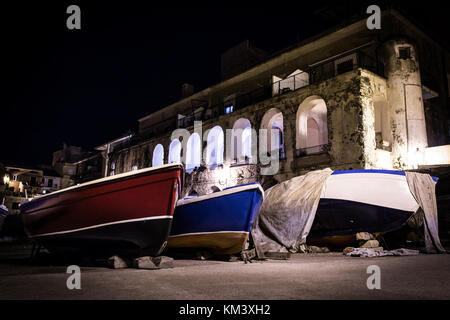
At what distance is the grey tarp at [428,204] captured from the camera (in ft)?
28.3

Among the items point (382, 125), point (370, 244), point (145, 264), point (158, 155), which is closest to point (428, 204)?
point (370, 244)

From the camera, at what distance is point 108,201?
703cm

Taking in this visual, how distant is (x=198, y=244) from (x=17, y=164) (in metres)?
50.7

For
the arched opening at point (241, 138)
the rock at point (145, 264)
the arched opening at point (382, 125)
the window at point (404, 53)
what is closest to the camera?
the rock at point (145, 264)

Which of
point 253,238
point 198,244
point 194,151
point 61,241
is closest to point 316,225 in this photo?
point 253,238

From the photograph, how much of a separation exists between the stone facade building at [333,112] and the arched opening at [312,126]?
6cm

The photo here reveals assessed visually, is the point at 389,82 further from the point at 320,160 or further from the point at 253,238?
the point at 253,238

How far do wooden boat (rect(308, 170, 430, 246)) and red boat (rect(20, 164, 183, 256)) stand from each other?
5494mm

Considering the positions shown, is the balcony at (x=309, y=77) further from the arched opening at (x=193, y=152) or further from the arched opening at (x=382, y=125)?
the arched opening at (x=382, y=125)

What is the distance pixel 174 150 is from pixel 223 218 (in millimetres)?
16696

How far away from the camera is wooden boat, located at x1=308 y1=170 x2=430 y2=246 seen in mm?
9477

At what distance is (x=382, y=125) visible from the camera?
52.3 ft

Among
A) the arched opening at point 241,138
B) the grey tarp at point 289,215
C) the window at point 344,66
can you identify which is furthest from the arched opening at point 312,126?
the grey tarp at point 289,215
